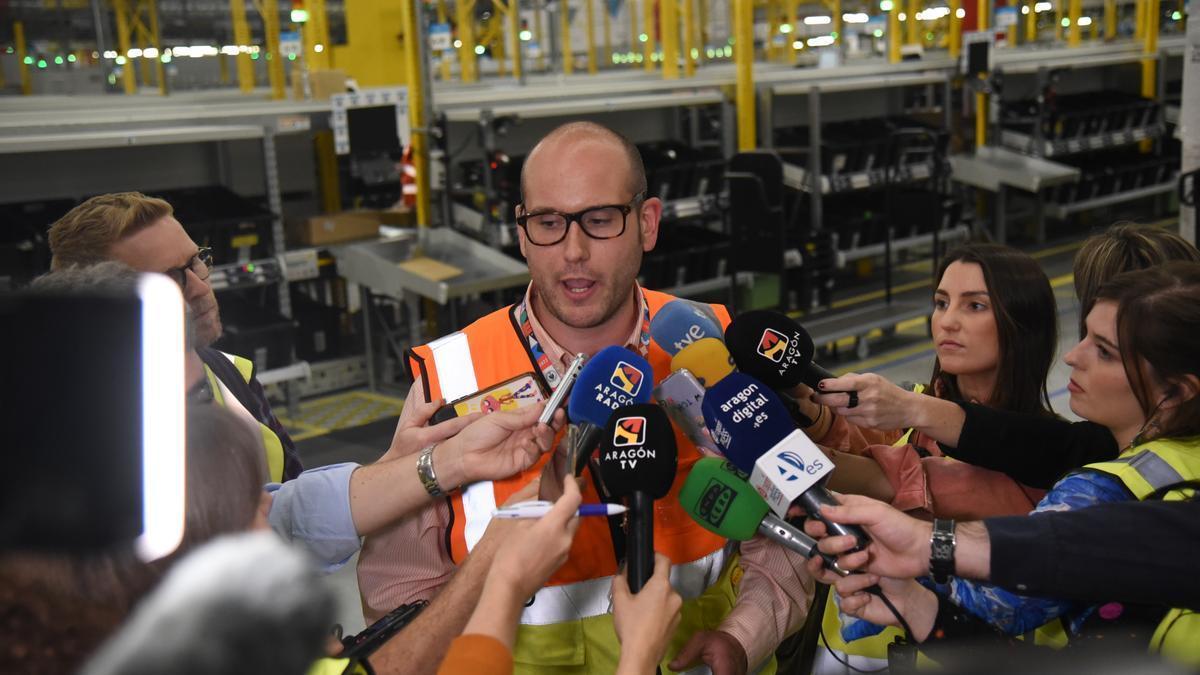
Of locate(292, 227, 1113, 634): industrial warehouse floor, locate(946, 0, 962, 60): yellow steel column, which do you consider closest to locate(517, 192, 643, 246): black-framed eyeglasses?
locate(292, 227, 1113, 634): industrial warehouse floor

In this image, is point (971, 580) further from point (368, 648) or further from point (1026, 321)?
point (1026, 321)

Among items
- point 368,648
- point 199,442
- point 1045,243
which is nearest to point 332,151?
point 368,648

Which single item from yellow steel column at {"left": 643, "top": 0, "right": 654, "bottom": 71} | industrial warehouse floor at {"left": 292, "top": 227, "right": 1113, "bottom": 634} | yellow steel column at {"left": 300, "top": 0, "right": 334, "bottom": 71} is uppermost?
yellow steel column at {"left": 643, "top": 0, "right": 654, "bottom": 71}

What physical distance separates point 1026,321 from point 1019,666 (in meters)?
1.88

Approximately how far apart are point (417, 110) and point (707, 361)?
542 cm

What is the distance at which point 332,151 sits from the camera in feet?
24.6

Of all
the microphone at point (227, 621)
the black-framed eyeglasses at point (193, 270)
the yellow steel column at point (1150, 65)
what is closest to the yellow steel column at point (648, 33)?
the yellow steel column at point (1150, 65)

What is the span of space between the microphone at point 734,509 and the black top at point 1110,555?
0.25 m

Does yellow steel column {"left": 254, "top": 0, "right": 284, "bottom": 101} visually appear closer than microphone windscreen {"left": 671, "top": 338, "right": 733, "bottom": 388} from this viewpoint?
No

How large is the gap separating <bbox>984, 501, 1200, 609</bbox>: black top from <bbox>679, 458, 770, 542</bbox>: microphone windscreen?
0.35m

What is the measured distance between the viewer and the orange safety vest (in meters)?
1.92

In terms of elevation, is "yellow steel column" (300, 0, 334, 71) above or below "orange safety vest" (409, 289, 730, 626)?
above

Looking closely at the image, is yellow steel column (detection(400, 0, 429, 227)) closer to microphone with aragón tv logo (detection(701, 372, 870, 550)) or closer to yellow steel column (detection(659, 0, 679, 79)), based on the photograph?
yellow steel column (detection(659, 0, 679, 79))

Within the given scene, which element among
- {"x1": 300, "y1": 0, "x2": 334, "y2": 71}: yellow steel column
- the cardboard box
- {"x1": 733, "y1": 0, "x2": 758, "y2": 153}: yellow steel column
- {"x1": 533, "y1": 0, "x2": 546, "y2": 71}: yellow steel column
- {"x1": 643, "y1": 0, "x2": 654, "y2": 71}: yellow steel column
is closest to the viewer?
the cardboard box
